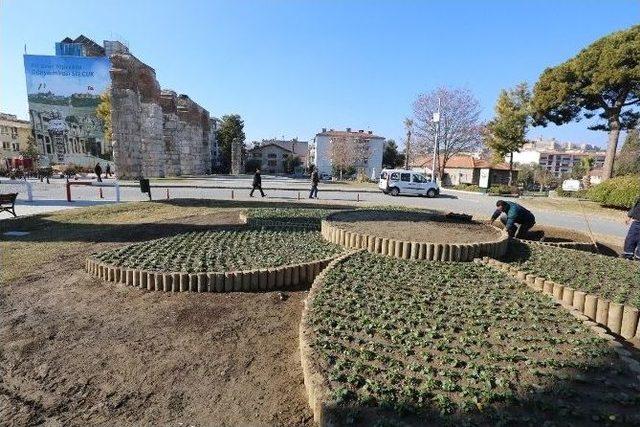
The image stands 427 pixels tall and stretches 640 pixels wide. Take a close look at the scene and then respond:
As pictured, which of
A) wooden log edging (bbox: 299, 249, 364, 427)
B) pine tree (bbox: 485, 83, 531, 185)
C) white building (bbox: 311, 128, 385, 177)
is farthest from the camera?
white building (bbox: 311, 128, 385, 177)

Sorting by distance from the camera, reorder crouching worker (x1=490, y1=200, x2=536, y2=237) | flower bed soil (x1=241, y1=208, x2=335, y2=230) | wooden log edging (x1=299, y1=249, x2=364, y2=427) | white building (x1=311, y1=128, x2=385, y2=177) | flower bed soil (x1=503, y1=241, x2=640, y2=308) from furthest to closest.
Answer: white building (x1=311, y1=128, x2=385, y2=177), flower bed soil (x1=241, y1=208, x2=335, y2=230), crouching worker (x1=490, y1=200, x2=536, y2=237), flower bed soil (x1=503, y1=241, x2=640, y2=308), wooden log edging (x1=299, y1=249, x2=364, y2=427)

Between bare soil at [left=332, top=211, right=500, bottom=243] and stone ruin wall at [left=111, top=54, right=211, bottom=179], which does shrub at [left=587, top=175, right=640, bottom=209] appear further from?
stone ruin wall at [left=111, top=54, right=211, bottom=179]

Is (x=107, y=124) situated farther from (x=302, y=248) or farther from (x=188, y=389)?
(x=188, y=389)

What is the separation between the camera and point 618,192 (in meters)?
18.4

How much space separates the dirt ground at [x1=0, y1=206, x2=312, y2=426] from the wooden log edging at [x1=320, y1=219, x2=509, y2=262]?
1.95 meters

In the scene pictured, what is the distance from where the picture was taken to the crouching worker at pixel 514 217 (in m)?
8.57

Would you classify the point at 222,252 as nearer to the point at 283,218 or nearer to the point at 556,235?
the point at 283,218

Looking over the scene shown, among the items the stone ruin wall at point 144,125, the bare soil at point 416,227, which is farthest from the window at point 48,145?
the bare soil at point 416,227

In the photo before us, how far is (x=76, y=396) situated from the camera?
2.98 m

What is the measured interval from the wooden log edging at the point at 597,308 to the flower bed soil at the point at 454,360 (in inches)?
15.1

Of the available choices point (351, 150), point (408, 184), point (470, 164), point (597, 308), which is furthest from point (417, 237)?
point (351, 150)

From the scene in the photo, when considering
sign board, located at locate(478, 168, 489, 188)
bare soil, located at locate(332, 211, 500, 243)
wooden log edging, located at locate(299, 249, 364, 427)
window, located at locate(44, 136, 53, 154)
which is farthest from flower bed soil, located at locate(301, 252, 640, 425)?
window, located at locate(44, 136, 53, 154)

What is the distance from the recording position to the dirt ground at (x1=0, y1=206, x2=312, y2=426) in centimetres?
284

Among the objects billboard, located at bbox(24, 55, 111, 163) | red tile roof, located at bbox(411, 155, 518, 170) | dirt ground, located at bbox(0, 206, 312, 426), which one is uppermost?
billboard, located at bbox(24, 55, 111, 163)
